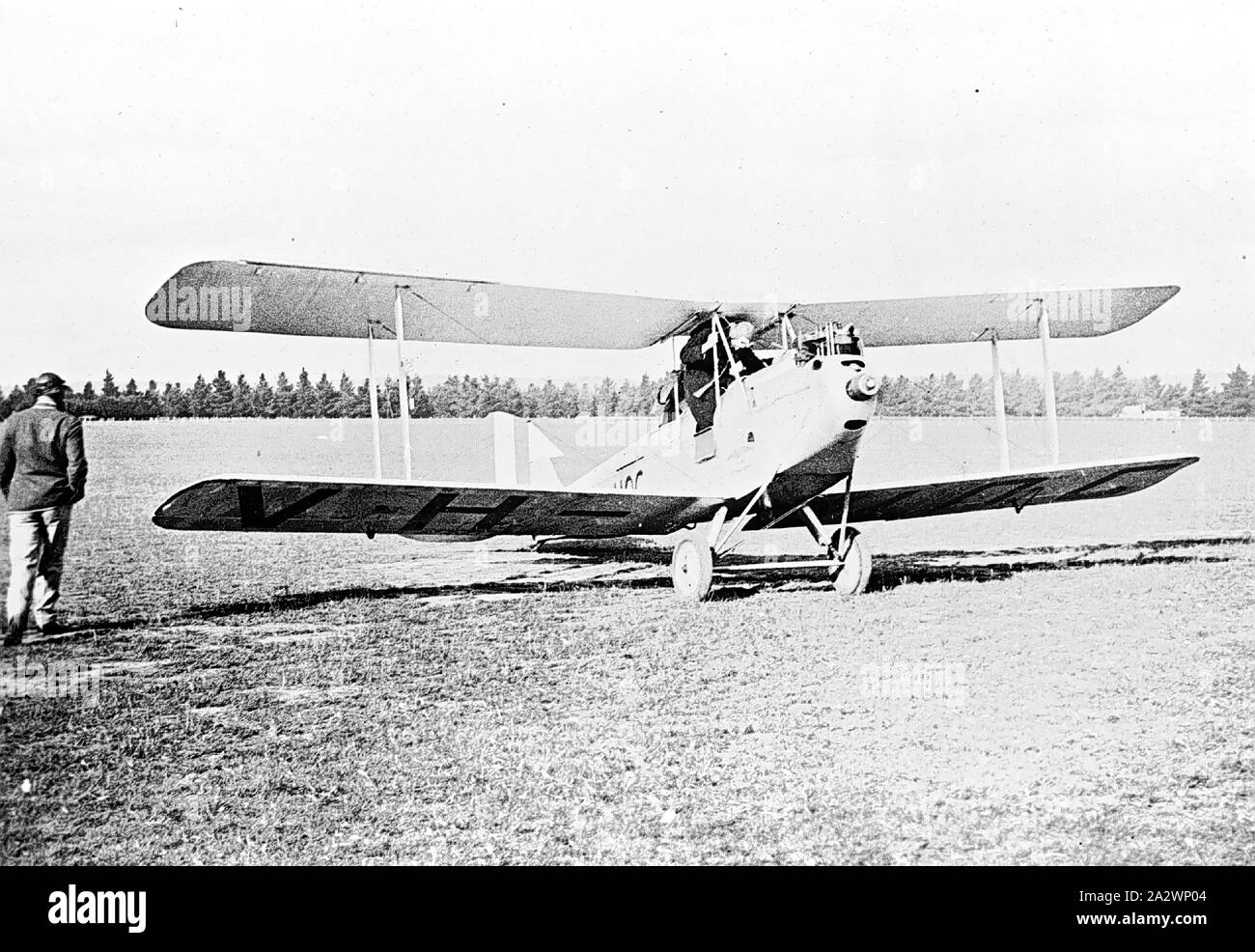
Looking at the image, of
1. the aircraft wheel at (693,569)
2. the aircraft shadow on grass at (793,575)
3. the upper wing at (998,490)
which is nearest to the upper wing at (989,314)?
the upper wing at (998,490)

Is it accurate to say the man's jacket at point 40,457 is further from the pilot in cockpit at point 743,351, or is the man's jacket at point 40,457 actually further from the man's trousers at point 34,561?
the pilot in cockpit at point 743,351

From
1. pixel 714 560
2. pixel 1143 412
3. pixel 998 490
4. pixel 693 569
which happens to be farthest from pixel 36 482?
pixel 1143 412

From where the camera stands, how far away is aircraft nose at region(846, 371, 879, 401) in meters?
6.58

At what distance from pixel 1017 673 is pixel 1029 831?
1.79 metres

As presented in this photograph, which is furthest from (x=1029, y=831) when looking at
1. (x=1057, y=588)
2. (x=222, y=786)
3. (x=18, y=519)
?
(x=18, y=519)

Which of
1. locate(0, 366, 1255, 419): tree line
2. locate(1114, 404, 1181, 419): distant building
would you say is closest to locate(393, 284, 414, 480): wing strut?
locate(0, 366, 1255, 419): tree line

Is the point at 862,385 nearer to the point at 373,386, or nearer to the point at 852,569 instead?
the point at 852,569

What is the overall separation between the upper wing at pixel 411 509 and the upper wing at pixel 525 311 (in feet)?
4.86

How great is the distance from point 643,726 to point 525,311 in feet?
15.9

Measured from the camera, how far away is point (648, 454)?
8922 millimetres

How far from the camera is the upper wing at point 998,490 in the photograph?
26.9 feet

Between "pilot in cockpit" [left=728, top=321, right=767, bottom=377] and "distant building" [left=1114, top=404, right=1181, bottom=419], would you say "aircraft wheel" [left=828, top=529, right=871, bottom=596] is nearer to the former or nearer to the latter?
"pilot in cockpit" [left=728, top=321, right=767, bottom=377]

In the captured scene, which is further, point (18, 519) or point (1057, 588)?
point (1057, 588)
